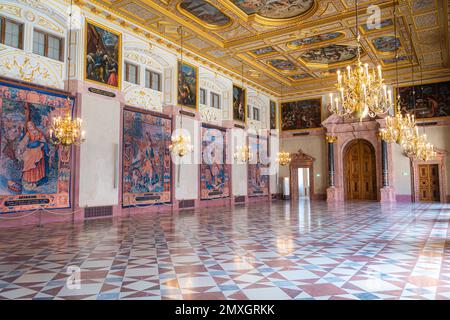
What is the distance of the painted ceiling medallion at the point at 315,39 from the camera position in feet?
51.0

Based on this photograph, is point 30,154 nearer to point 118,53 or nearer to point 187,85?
point 118,53

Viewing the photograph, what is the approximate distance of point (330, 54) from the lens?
60.3ft

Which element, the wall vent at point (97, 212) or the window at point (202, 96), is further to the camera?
the window at point (202, 96)

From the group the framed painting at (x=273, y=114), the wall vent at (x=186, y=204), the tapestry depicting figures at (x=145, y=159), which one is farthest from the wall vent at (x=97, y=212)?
the framed painting at (x=273, y=114)

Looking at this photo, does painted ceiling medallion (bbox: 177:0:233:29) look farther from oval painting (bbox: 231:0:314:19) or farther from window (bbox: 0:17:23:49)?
window (bbox: 0:17:23:49)

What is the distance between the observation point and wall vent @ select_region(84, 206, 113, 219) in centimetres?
1192

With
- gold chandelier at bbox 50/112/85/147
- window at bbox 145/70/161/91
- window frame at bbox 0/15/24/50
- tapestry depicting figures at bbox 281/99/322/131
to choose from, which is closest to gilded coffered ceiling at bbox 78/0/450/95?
window at bbox 145/70/161/91

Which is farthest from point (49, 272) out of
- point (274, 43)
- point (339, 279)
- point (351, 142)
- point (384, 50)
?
point (351, 142)

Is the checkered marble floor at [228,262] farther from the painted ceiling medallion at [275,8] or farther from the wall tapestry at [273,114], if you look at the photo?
the wall tapestry at [273,114]

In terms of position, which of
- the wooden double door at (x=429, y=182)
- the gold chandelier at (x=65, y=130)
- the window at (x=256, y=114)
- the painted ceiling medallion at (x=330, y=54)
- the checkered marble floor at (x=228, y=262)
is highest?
the painted ceiling medallion at (x=330, y=54)

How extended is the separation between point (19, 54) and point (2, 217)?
480 centimetres

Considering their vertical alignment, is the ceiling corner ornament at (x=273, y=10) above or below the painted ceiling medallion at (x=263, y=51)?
above

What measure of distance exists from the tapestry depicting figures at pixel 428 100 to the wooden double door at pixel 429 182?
3.01 metres

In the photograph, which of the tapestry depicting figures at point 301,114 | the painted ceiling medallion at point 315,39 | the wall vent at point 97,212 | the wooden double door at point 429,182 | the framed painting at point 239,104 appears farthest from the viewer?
the tapestry depicting figures at point 301,114
